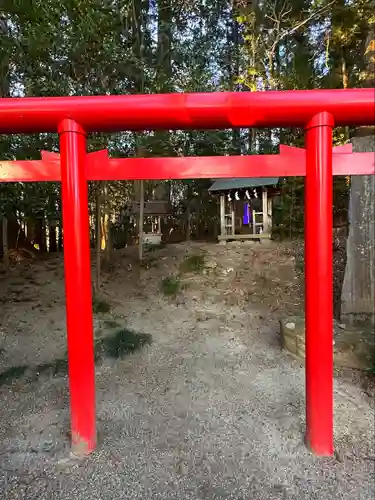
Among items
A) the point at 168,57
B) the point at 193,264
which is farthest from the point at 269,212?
the point at 168,57

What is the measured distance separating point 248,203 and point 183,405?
6.52 m

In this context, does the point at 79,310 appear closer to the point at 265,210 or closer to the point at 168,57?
the point at 265,210

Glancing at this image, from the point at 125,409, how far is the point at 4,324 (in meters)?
3.24

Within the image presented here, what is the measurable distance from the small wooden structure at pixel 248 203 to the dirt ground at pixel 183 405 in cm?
206

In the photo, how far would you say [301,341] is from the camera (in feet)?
13.7

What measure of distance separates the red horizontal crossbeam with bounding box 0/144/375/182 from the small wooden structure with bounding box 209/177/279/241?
5454 millimetres

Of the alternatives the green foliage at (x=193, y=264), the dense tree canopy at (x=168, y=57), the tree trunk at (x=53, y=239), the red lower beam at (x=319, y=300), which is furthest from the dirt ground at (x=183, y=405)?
the tree trunk at (x=53, y=239)

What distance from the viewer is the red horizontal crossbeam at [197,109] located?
242 cm

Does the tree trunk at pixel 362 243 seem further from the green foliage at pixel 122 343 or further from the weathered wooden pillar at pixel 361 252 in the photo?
the green foliage at pixel 122 343

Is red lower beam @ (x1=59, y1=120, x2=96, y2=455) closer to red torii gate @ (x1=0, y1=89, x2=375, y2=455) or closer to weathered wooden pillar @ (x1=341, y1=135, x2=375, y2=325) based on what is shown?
red torii gate @ (x1=0, y1=89, x2=375, y2=455)

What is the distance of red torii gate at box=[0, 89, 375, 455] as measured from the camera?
2461 millimetres

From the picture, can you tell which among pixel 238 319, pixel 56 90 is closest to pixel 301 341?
pixel 238 319

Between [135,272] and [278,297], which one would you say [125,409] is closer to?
[278,297]

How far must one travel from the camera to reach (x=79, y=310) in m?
2.62
